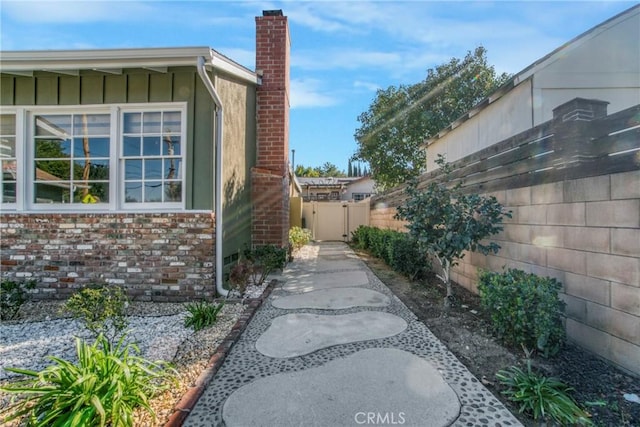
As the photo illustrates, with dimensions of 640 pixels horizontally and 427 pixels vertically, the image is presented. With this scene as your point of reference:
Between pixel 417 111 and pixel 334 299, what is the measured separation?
1278 cm

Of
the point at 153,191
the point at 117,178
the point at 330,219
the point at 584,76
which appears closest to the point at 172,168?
the point at 153,191

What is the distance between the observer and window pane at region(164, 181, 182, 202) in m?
5.12

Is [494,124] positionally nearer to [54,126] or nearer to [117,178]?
[117,178]

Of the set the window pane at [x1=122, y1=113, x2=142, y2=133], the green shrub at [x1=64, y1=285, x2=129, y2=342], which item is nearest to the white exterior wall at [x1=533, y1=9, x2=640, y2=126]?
the window pane at [x1=122, y1=113, x2=142, y2=133]

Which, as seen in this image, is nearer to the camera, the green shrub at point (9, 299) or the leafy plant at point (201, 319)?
the leafy plant at point (201, 319)

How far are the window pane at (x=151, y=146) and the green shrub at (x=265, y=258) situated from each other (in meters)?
2.42

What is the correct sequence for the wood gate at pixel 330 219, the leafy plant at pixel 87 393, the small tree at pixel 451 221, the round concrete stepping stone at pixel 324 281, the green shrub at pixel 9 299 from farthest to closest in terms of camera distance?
the wood gate at pixel 330 219 < the round concrete stepping stone at pixel 324 281 < the green shrub at pixel 9 299 < the small tree at pixel 451 221 < the leafy plant at pixel 87 393

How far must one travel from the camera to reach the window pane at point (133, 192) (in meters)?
5.14

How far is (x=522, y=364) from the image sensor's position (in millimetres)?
2727

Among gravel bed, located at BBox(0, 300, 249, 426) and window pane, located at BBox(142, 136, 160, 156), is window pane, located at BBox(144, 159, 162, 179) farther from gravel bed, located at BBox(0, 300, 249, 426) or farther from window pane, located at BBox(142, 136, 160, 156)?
gravel bed, located at BBox(0, 300, 249, 426)

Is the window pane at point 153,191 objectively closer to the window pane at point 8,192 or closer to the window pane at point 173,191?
the window pane at point 173,191

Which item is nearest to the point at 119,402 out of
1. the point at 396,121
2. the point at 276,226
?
the point at 276,226

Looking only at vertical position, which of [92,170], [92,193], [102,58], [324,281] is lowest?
[324,281]

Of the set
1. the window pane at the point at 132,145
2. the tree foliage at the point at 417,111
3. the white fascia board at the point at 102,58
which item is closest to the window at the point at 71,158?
the window pane at the point at 132,145
